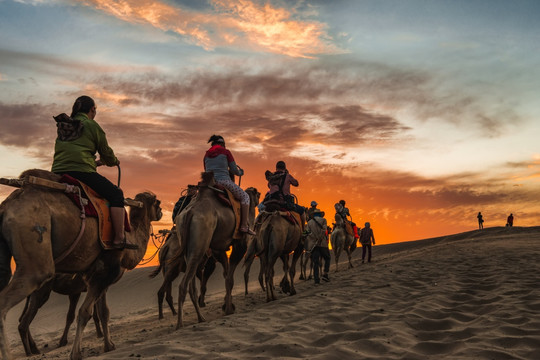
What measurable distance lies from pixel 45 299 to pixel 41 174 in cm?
Answer: 512

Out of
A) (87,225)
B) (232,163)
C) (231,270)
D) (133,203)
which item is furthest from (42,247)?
(231,270)

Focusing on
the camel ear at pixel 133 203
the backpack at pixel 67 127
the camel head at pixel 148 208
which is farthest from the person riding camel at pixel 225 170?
the backpack at pixel 67 127

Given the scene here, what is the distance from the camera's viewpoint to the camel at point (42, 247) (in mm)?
5649

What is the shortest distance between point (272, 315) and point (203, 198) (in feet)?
8.84

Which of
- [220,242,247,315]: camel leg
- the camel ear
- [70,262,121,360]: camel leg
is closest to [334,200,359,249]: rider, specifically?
[220,242,247,315]: camel leg

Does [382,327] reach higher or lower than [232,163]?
lower

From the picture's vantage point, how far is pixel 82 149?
273 inches

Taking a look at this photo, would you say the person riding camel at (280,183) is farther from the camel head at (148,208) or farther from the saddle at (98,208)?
the saddle at (98,208)

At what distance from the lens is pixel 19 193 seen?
600 cm

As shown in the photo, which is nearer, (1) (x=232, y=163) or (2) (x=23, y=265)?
(2) (x=23, y=265)

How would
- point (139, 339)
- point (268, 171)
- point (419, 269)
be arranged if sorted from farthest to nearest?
point (419, 269), point (268, 171), point (139, 339)

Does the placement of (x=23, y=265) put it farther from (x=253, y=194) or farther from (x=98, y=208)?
(x=253, y=194)

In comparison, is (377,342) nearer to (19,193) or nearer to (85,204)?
(85,204)

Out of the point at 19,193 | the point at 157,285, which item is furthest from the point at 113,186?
the point at 157,285
